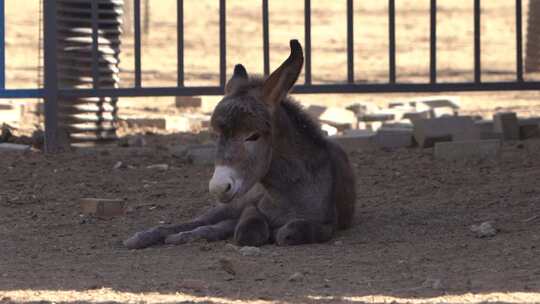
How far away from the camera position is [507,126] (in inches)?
473

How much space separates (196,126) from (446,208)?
5.70 meters

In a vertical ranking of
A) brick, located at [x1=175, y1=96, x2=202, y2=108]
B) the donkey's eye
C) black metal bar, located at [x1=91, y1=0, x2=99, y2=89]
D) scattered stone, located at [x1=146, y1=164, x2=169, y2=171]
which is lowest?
scattered stone, located at [x1=146, y1=164, x2=169, y2=171]

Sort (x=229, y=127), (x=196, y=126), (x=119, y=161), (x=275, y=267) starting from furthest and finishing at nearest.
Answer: (x=196, y=126)
(x=119, y=161)
(x=229, y=127)
(x=275, y=267)

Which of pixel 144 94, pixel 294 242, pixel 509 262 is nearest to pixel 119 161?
pixel 144 94

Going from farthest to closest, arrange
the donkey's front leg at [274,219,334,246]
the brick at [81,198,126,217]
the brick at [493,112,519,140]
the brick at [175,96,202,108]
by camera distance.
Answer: the brick at [175,96,202,108] → the brick at [493,112,519,140] → the brick at [81,198,126,217] → the donkey's front leg at [274,219,334,246]

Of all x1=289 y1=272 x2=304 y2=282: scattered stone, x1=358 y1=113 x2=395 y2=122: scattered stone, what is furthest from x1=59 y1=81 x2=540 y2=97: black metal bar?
x1=289 y1=272 x2=304 y2=282: scattered stone

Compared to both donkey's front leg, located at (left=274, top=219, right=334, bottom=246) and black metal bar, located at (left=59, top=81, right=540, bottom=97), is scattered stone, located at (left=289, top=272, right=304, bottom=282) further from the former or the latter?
black metal bar, located at (left=59, top=81, right=540, bottom=97)

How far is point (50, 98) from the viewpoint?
37.9 feet

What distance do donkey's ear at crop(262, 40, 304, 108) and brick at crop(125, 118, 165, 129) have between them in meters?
6.45

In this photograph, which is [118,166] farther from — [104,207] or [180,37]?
[104,207]

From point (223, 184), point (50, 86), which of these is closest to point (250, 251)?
point (223, 184)

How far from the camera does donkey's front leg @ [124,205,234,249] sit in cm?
770

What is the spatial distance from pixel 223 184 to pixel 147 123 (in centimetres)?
716

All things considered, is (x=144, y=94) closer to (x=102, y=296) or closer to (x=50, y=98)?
(x=50, y=98)
